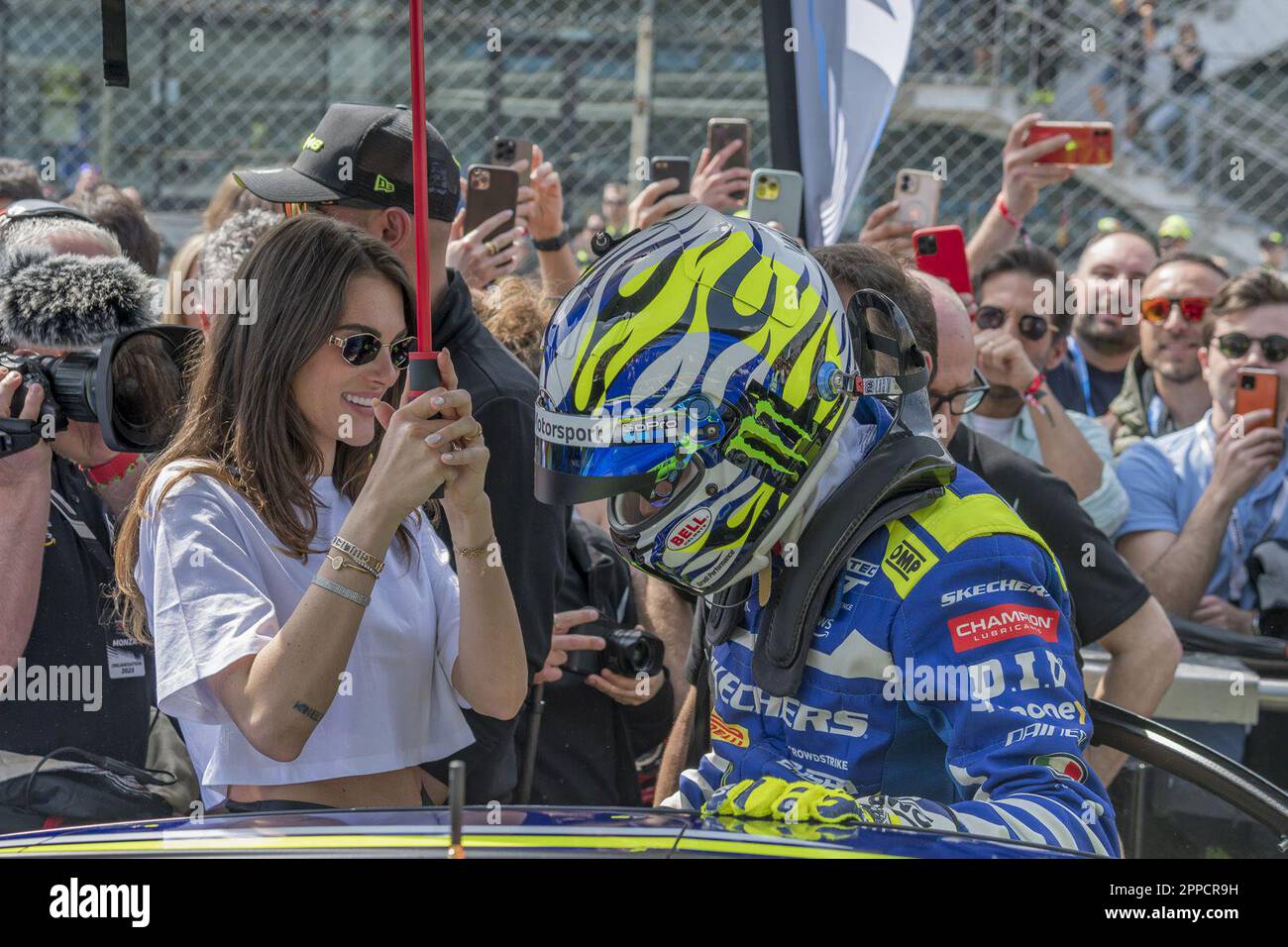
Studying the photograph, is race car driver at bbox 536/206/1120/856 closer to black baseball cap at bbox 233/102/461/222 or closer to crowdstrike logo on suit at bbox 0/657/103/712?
black baseball cap at bbox 233/102/461/222

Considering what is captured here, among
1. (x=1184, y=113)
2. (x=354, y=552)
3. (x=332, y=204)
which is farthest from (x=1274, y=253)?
(x=354, y=552)

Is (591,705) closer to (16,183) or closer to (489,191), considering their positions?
(489,191)

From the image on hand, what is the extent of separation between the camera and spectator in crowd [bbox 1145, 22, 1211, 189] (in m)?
11.8

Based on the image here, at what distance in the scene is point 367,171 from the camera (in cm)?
311

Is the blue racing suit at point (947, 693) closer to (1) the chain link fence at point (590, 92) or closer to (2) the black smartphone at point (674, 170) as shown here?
(2) the black smartphone at point (674, 170)

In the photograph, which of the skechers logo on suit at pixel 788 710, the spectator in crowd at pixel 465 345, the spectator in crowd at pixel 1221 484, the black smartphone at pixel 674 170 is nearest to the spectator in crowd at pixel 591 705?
the spectator in crowd at pixel 465 345

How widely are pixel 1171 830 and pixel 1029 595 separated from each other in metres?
2.27

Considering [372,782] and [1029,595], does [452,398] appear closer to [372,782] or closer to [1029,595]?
[372,782]

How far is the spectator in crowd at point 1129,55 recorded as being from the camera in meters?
11.7

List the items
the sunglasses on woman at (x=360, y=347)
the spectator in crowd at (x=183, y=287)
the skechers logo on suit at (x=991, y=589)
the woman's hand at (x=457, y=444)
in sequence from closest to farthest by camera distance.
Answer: the skechers logo on suit at (x=991, y=589) → the woman's hand at (x=457, y=444) → the sunglasses on woman at (x=360, y=347) → the spectator in crowd at (x=183, y=287)

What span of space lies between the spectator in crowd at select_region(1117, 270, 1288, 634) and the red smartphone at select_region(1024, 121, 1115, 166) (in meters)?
0.61

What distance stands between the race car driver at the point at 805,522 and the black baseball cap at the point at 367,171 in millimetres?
1218

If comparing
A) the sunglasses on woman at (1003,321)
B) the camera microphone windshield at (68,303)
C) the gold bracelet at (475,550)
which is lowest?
the gold bracelet at (475,550)

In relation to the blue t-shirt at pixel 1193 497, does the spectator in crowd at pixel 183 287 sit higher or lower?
higher
